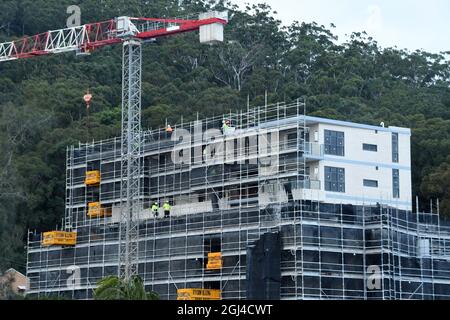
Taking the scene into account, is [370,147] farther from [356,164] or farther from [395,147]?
[395,147]

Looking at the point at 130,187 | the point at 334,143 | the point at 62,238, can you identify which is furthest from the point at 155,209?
the point at 334,143

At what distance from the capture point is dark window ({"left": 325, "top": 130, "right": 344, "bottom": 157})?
71000 millimetres

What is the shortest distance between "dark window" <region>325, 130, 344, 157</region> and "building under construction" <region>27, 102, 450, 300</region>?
93 mm

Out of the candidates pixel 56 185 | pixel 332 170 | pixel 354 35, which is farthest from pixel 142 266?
pixel 354 35

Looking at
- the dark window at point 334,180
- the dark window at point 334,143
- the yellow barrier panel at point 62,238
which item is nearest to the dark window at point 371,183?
the dark window at point 334,180

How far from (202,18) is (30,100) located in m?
36.0

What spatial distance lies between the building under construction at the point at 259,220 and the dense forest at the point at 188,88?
8.83 m

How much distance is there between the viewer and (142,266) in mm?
Result: 71562

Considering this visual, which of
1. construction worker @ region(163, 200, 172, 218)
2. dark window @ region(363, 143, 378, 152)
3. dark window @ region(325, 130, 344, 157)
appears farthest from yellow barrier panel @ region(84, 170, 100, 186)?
dark window @ region(363, 143, 378, 152)

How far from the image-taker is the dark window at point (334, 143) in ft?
233

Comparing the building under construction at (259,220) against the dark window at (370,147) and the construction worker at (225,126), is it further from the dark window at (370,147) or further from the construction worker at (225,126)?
the construction worker at (225,126)

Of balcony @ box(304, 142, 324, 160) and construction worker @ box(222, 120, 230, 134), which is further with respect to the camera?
construction worker @ box(222, 120, 230, 134)

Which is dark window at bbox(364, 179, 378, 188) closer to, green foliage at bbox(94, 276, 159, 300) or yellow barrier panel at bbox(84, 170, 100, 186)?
yellow barrier panel at bbox(84, 170, 100, 186)

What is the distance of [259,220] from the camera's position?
2525 inches
